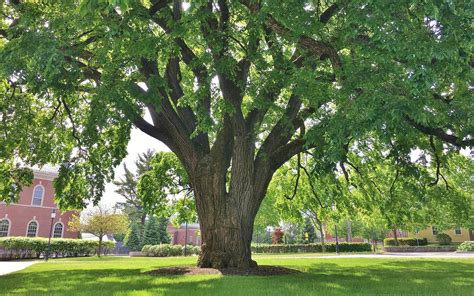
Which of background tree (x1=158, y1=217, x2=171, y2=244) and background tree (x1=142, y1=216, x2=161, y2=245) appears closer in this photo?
background tree (x1=142, y1=216, x2=161, y2=245)

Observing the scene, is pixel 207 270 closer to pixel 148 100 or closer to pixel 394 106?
pixel 148 100

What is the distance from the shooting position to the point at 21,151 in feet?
44.9

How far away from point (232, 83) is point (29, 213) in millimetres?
37421

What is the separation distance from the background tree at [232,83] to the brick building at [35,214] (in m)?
28.5

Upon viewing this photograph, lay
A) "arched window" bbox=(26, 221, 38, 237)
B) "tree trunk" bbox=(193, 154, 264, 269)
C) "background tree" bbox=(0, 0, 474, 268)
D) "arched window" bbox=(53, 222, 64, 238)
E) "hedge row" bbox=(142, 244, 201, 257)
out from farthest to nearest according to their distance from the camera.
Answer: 1. "arched window" bbox=(53, 222, 64, 238)
2. "arched window" bbox=(26, 221, 38, 237)
3. "hedge row" bbox=(142, 244, 201, 257)
4. "tree trunk" bbox=(193, 154, 264, 269)
5. "background tree" bbox=(0, 0, 474, 268)

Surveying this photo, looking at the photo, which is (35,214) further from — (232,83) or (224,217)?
(232,83)

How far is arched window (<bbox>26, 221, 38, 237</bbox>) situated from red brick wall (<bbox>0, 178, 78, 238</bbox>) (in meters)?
0.29

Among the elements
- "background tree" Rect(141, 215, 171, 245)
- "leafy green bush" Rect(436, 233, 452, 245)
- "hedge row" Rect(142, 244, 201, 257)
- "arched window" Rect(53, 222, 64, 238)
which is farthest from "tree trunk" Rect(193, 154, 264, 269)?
"leafy green bush" Rect(436, 233, 452, 245)

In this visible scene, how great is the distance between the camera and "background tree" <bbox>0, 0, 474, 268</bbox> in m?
5.46

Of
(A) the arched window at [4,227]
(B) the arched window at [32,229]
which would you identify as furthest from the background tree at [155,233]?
(A) the arched window at [4,227]

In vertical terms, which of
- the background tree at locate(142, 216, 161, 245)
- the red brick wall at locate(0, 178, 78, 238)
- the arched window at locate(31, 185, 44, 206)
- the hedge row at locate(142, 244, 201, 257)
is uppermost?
the arched window at locate(31, 185, 44, 206)

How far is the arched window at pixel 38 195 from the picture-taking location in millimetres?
40062

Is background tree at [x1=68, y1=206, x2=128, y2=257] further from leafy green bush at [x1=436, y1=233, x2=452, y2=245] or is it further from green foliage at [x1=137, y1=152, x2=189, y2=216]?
leafy green bush at [x1=436, y1=233, x2=452, y2=245]

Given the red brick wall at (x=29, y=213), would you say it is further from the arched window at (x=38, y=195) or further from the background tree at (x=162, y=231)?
the background tree at (x=162, y=231)
